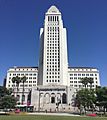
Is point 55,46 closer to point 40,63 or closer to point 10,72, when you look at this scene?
point 40,63

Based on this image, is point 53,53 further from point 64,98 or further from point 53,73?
point 64,98

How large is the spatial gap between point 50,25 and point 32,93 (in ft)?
224

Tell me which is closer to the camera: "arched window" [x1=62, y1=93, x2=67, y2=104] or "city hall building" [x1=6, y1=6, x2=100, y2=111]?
"city hall building" [x1=6, y1=6, x2=100, y2=111]

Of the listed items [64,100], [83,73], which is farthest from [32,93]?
[83,73]

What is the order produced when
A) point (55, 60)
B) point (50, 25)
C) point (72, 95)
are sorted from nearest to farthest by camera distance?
1. point (72, 95)
2. point (55, 60)
3. point (50, 25)

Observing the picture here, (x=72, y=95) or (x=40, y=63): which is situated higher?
(x=40, y=63)

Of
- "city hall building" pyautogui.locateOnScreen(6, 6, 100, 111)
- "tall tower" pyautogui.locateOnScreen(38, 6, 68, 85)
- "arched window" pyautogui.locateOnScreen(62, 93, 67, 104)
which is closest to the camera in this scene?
"city hall building" pyautogui.locateOnScreen(6, 6, 100, 111)

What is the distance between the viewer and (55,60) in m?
169

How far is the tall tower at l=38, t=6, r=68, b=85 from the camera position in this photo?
164625 mm

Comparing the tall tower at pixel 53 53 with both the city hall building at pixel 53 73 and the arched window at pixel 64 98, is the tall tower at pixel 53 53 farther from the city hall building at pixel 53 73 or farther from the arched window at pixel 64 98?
the arched window at pixel 64 98

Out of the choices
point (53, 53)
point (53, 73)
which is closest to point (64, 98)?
point (53, 73)

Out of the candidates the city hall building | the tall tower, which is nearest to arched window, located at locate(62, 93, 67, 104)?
the city hall building

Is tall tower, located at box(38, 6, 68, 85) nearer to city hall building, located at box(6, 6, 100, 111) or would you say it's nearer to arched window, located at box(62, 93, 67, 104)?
city hall building, located at box(6, 6, 100, 111)

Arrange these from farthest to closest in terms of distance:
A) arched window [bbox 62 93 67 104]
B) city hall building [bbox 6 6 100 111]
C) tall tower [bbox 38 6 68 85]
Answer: tall tower [bbox 38 6 68 85]
arched window [bbox 62 93 67 104]
city hall building [bbox 6 6 100 111]
